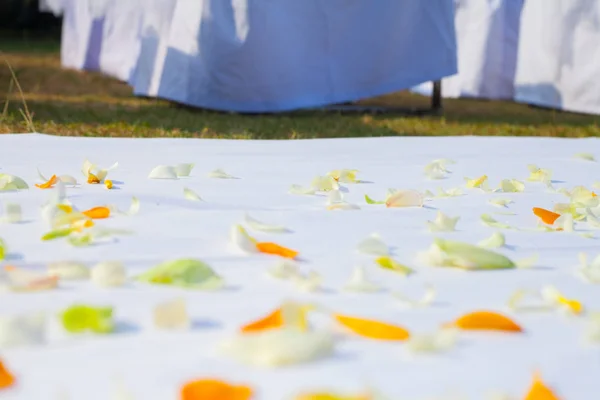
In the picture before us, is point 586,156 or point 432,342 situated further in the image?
point 586,156

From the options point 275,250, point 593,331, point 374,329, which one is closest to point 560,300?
point 593,331

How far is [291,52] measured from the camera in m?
3.84

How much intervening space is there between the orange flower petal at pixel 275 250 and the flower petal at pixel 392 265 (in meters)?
0.09

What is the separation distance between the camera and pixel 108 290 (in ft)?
2.19

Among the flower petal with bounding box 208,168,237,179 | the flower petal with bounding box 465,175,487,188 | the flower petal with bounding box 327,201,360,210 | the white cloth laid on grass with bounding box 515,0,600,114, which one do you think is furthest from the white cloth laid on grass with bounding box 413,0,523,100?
the flower petal with bounding box 327,201,360,210

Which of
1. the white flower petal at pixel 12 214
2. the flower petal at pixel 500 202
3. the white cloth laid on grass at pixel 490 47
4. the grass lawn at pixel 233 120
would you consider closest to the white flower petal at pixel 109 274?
the white flower petal at pixel 12 214

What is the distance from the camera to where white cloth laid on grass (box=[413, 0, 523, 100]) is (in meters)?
6.01

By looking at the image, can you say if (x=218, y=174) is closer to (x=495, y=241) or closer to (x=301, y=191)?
(x=301, y=191)

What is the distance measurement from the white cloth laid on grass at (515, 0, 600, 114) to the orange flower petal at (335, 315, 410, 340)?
440 centimetres

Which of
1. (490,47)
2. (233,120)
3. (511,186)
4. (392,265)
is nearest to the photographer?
(392,265)

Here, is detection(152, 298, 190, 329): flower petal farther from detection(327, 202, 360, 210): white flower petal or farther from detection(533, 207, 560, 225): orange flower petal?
detection(533, 207, 560, 225): orange flower petal

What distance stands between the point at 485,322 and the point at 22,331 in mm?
326

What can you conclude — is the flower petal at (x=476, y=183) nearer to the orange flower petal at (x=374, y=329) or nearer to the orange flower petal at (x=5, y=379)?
the orange flower petal at (x=374, y=329)

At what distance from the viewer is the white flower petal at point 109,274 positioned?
680 mm
